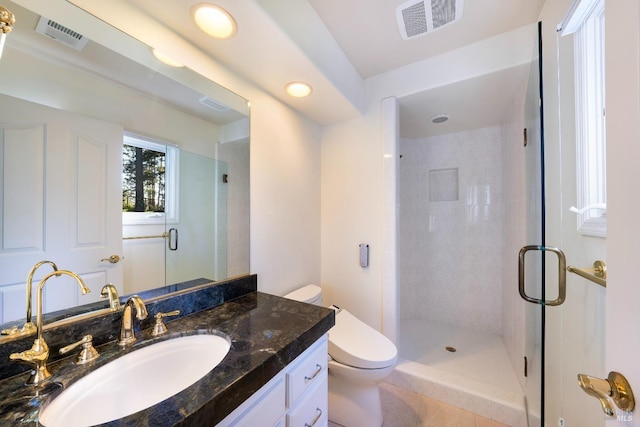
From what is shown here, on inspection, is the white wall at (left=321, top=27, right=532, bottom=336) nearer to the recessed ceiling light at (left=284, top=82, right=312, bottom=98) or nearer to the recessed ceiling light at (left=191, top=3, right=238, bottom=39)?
the recessed ceiling light at (left=284, top=82, right=312, bottom=98)

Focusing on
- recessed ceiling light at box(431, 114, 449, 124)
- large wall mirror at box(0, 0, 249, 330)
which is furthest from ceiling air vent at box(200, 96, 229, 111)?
recessed ceiling light at box(431, 114, 449, 124)

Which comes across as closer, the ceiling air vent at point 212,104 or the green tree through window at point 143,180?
the green tree through window at point 143,180

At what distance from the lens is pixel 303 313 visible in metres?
1.06

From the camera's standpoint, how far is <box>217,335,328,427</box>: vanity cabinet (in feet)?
2.20

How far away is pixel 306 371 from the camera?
0.90 metres

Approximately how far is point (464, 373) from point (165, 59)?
271 cm

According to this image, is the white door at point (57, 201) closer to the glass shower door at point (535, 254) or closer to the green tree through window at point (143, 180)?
the green tree through window at point (143, 180)

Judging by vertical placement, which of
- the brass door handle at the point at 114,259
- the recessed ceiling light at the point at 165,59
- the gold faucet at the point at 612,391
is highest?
the recessed ceiling light at the point at 165,59

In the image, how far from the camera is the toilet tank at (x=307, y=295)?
165 cm

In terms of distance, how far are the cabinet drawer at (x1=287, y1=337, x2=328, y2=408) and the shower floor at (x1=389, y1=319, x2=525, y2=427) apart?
1.11m

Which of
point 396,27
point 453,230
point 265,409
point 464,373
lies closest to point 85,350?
point 265,409

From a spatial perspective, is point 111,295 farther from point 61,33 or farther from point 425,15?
point 425,15

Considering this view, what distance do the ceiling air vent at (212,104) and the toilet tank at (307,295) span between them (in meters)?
1.26

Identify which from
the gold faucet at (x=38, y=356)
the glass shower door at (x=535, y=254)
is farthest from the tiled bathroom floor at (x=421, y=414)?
the gold faucet at (x=38, y=356)
